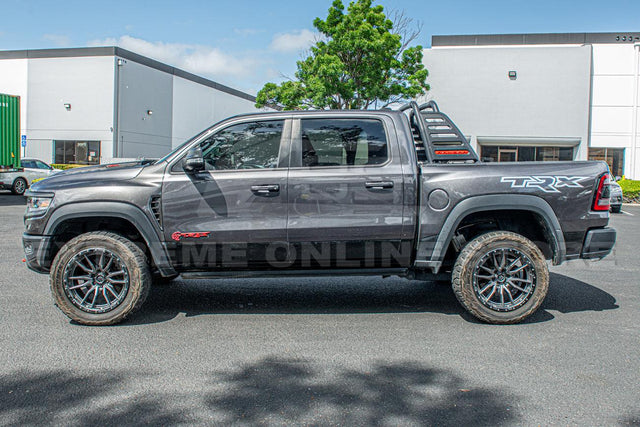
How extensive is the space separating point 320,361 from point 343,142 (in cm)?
207

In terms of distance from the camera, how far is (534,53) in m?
28.9

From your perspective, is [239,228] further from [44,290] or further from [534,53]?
[534,53]

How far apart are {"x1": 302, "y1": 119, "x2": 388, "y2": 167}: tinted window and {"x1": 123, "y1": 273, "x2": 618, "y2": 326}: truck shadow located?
1.53 m

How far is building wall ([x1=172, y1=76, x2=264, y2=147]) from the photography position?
1572 inches

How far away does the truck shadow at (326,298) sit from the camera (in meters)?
5.64

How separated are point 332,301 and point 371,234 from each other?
1261 millimetres

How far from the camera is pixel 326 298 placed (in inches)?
243

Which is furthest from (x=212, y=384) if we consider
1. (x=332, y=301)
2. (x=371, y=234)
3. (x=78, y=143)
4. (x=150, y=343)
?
(x=78, y=143)

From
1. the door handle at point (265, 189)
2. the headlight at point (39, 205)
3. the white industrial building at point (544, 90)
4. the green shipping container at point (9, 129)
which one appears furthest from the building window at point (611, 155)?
the headlight at point (39, 205)

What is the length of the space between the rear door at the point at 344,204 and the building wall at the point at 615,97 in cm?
2827

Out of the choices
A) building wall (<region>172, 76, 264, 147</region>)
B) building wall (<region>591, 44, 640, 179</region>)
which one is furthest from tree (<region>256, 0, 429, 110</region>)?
building wall (<region>172, 76, 264, 147</region>)

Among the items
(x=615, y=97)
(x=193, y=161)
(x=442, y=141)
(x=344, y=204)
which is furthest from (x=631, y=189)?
(x=193, y=161)

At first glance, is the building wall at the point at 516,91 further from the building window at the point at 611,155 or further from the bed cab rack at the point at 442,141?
the bed cab rack at the point at 442,141

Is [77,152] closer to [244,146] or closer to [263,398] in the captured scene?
[244,146]
